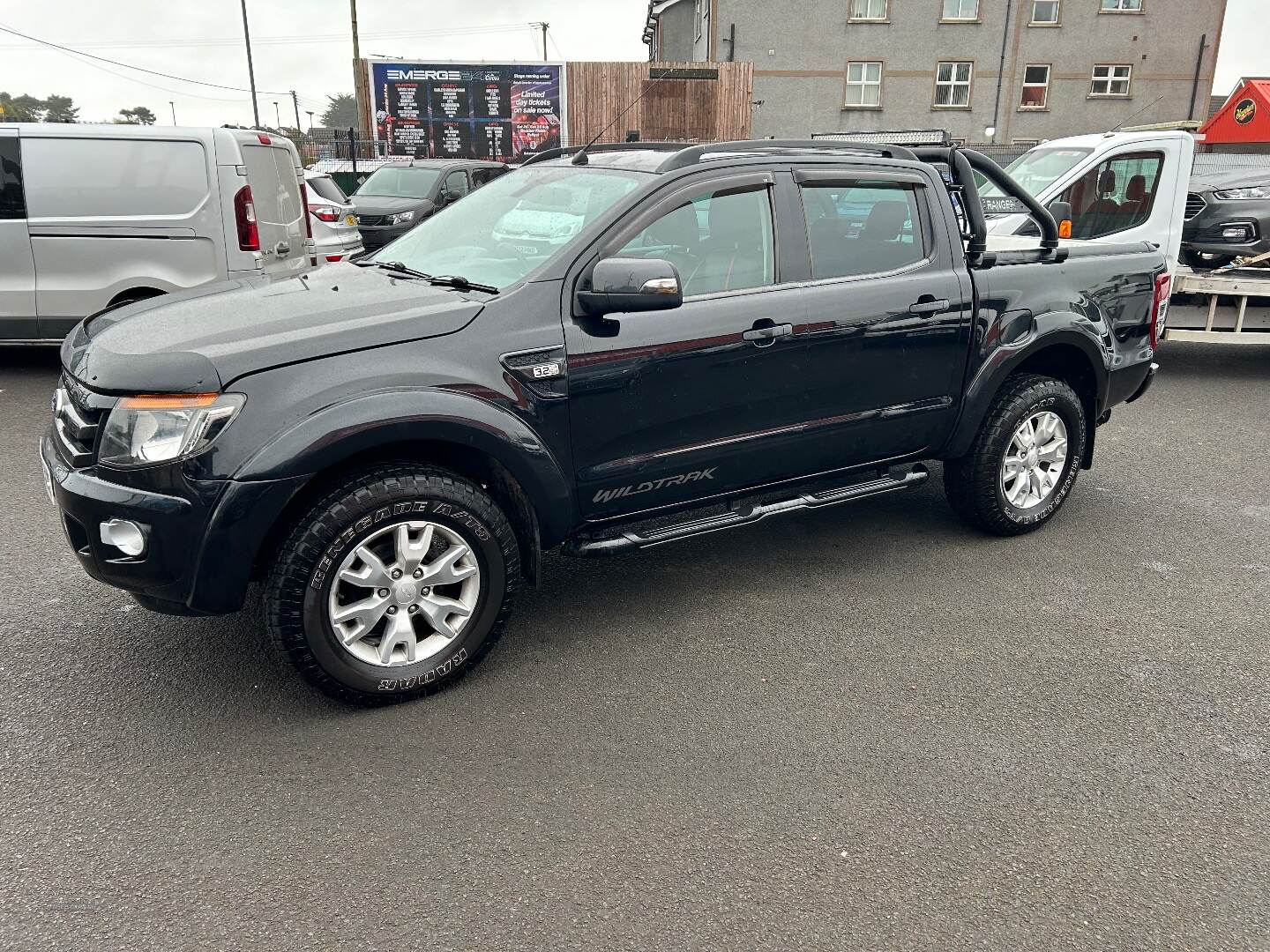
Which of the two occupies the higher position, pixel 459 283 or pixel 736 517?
pixel 459 283

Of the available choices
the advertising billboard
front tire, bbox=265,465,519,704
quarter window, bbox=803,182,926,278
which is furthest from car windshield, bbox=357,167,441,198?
the advertising billboard

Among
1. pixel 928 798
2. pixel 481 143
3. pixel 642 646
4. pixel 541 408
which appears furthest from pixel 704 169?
pixel 481 143

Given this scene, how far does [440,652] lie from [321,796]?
0.64m

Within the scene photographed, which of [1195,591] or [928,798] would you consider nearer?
[928,798]

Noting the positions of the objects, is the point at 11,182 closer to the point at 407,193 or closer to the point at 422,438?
the point at 422,438

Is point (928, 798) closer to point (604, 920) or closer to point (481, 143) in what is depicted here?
point (604, 920)

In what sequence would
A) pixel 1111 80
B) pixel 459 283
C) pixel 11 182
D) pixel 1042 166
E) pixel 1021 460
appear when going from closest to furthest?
pixel 459 283, pixel 1021 460, pixel 11 182, pixel 1042 166, pixel 1111 80

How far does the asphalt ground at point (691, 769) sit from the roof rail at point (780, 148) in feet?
5.78

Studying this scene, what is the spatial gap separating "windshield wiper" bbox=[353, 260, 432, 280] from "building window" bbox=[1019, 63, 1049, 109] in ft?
111

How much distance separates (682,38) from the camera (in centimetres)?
4516

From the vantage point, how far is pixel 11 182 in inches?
287

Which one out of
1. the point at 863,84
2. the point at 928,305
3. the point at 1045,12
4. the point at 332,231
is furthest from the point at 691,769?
the point at 1045,12

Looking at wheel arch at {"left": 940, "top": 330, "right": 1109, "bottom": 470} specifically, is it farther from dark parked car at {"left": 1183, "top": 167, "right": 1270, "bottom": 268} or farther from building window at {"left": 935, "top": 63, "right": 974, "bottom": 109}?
building window at {"left": 935, "top": 63, "right": 974, "bottom": 109}

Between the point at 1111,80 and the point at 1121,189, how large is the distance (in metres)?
29.0
